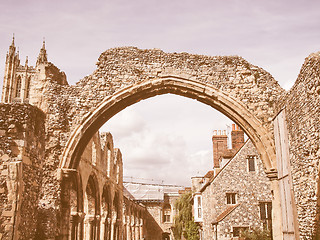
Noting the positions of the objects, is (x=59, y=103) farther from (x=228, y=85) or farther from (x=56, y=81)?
(x=228, y=85)

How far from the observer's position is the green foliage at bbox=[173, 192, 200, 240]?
86.3 feet

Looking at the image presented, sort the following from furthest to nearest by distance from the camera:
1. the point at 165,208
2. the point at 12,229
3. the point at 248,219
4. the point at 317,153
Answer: the point at 165,208 < the point at 248,219 < the point at 12,229 < the point at 317,153

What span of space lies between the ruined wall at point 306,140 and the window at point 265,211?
1034 cm

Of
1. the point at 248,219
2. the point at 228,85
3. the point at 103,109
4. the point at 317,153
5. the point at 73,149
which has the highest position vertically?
the point at 228,85

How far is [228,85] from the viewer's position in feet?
32.0

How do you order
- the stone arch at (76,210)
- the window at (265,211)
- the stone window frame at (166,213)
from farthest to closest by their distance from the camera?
the stone window frame at (166,213), the window at (265,211), the stone arch at (76,210)

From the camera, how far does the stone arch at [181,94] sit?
9.37m

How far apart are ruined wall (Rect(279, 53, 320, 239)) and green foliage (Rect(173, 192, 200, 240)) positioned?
19344 millimetres

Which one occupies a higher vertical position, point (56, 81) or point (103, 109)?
point (56, 81)

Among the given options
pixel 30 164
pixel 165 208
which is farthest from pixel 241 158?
pixel 165 208

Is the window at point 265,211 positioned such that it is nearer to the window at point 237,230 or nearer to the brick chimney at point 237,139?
the window at point 237,230

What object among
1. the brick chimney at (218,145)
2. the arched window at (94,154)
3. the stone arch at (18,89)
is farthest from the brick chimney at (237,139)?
the stone arch at (18,89)

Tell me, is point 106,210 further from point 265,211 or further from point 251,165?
point 265,211

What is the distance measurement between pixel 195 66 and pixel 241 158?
9612 mm
